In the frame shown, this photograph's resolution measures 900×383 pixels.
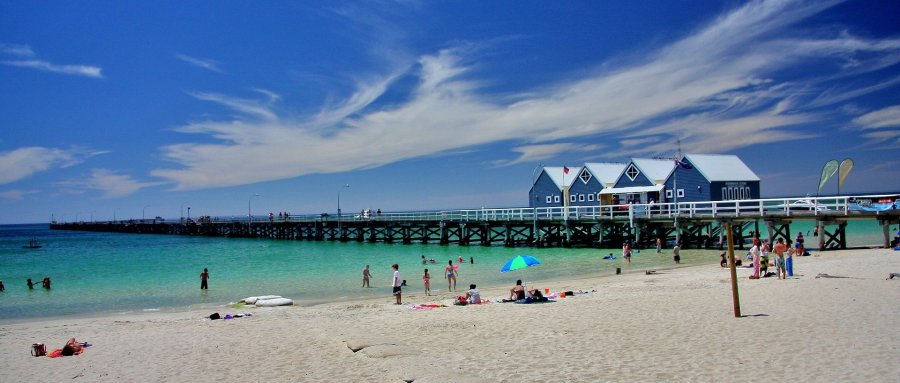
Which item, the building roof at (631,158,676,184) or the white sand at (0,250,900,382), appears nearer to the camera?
the white sand at (0,250,900,382)

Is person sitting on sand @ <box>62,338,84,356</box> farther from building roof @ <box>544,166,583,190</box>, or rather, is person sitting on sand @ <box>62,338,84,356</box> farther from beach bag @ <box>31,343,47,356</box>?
building roof @ <box>544,166,583,190</box>

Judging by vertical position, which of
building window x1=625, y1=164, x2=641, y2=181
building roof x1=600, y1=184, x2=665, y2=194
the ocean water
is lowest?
the ocean water

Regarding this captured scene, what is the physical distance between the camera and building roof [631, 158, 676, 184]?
41125 millimetres

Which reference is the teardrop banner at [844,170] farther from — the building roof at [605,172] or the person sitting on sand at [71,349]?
the person sitting on sand at [71,349]

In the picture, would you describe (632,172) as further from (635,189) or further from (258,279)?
(258,279)

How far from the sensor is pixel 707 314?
37.2 feet

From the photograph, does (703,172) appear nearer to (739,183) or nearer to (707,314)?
(739,183)

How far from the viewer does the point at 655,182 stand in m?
41.0

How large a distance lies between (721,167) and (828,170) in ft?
43.7

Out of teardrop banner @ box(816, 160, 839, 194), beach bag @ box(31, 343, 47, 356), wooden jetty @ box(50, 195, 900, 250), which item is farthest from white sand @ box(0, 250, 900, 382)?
teardrop banner @ box(816, 160, 839, 194)

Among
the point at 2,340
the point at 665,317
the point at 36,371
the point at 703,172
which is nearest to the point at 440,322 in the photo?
the point at 665,317

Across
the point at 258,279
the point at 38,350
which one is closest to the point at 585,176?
the point at 258,279

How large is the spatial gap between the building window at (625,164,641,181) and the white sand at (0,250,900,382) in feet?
89.3

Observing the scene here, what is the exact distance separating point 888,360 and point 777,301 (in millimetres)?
5181
